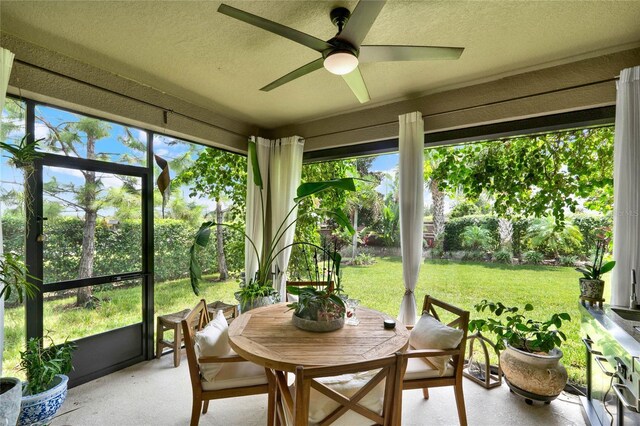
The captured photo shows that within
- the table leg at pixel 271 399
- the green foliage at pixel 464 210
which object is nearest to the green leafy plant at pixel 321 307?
the table leg at pixel 271 399

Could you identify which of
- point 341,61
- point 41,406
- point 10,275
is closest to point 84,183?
point 10,275

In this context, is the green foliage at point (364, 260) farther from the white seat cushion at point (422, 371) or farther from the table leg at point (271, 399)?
the table leg at point (271, 399)

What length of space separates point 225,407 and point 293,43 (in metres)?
2.61

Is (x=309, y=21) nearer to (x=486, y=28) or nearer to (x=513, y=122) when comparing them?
(x=486, y=28)

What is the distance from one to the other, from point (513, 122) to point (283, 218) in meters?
2.51

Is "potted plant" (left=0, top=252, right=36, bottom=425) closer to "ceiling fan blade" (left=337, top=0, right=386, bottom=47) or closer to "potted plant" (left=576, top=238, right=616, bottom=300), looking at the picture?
"ceiling fan blade" (left=337, top=0, right=386, bottom=47)

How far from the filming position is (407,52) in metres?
1.57

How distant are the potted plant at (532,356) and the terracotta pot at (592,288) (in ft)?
0.78

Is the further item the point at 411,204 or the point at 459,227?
the point at 459,227

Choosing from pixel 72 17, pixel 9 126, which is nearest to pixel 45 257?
pixel 9 126

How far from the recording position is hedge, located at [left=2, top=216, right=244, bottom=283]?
217cm

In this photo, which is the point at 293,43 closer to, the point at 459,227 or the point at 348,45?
the point at 348,45

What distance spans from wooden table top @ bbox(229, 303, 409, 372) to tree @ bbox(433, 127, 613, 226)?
1574 millimetres

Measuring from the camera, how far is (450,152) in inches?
110
